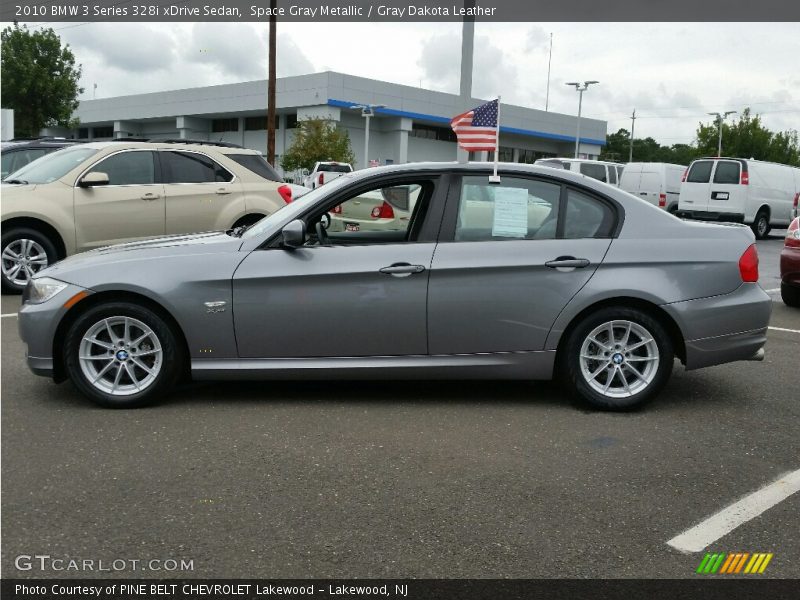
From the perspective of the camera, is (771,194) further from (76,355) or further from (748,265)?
(76,355)

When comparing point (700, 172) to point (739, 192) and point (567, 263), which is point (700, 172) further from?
point (567, 263)

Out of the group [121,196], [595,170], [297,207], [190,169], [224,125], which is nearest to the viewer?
[297,207]

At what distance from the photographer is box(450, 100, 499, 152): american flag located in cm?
688

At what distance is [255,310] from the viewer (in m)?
5.43

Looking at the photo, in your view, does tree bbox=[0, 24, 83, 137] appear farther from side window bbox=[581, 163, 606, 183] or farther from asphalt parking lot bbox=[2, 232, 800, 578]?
asphalt parking lot bbox=[2, 232, 800, 578]

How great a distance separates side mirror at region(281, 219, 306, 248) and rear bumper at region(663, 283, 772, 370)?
7.75 ft

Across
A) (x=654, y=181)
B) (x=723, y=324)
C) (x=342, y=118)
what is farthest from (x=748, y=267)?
(x=342, y=118)

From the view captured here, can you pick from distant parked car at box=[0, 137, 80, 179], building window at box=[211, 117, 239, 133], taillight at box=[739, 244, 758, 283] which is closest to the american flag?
taillight at box=[739, 244, 758, 283]

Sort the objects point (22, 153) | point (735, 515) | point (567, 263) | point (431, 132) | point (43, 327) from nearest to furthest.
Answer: point (735, 515) → point (43, 327) → point (567, 263) → point (22, 153) → point (431, 132)

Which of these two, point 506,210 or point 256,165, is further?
point 256,165

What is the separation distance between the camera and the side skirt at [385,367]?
547 centimetres

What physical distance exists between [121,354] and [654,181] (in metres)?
26.8

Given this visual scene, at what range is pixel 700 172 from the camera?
81.1ft
